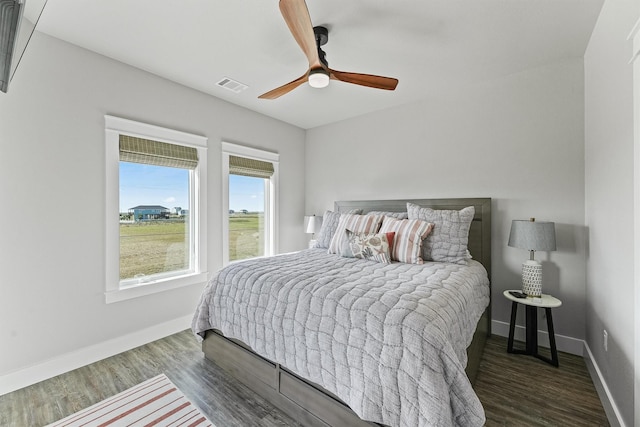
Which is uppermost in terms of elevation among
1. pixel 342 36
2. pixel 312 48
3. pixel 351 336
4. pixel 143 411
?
pixel 342 36

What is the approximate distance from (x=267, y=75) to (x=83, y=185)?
195cm

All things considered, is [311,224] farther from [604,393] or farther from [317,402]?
[604,393]

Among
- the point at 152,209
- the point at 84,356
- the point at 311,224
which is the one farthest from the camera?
the point at 311,224

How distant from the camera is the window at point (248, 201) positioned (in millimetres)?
3531

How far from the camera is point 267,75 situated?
2.86 meters

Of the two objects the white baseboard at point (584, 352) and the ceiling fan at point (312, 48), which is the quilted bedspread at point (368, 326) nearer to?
the white baseboard at point (584, 352)

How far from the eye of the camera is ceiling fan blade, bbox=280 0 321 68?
5.00 ft

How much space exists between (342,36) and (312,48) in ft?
1.70

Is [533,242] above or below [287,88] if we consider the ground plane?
below

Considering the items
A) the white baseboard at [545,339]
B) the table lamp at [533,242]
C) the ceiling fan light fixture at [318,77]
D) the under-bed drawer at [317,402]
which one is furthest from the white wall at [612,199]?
the ceiling fan light fixture at [318,77]

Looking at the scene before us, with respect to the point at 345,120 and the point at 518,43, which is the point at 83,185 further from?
the point at 518,43

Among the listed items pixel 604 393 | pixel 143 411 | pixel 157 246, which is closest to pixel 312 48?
pixel 157 246

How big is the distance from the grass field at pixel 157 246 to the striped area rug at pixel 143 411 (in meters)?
1.18

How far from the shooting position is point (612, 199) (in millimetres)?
1757
